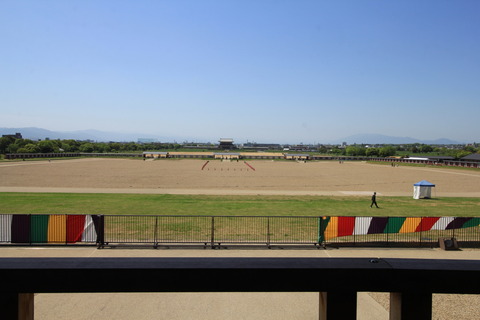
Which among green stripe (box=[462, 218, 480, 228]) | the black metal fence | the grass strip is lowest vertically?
the grass strip

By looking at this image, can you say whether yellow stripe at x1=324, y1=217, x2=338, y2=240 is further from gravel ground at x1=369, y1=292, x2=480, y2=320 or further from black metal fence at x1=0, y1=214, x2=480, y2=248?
gravel ground at x1=369, y1=292, x2=480, y2=320

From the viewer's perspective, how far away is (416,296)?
1.80m

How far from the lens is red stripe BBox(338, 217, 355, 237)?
16953 mm

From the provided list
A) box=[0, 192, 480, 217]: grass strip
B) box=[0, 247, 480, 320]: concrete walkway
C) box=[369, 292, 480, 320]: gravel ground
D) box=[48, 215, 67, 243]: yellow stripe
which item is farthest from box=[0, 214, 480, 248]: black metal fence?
box=[369, 292, 480, 320]: gravel ground

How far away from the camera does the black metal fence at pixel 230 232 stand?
51.6 feet

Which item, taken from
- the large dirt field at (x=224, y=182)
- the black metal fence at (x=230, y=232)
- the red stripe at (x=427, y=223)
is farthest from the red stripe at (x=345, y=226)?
the large dirt field at (x=224, y=182)

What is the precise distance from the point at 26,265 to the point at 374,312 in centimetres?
944

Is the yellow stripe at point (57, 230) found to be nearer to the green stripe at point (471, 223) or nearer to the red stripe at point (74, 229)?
the red stripe at point (74, 229)

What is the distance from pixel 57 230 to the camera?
51.7ft

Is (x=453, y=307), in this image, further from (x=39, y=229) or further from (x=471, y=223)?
(x=39, y=229)

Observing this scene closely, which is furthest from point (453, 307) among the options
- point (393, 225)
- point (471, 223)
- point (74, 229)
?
point (74, 229)

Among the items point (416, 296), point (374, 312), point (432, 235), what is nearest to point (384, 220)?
point (432, 235)

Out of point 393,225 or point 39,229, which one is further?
point 393,225

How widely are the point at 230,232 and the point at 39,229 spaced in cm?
927
